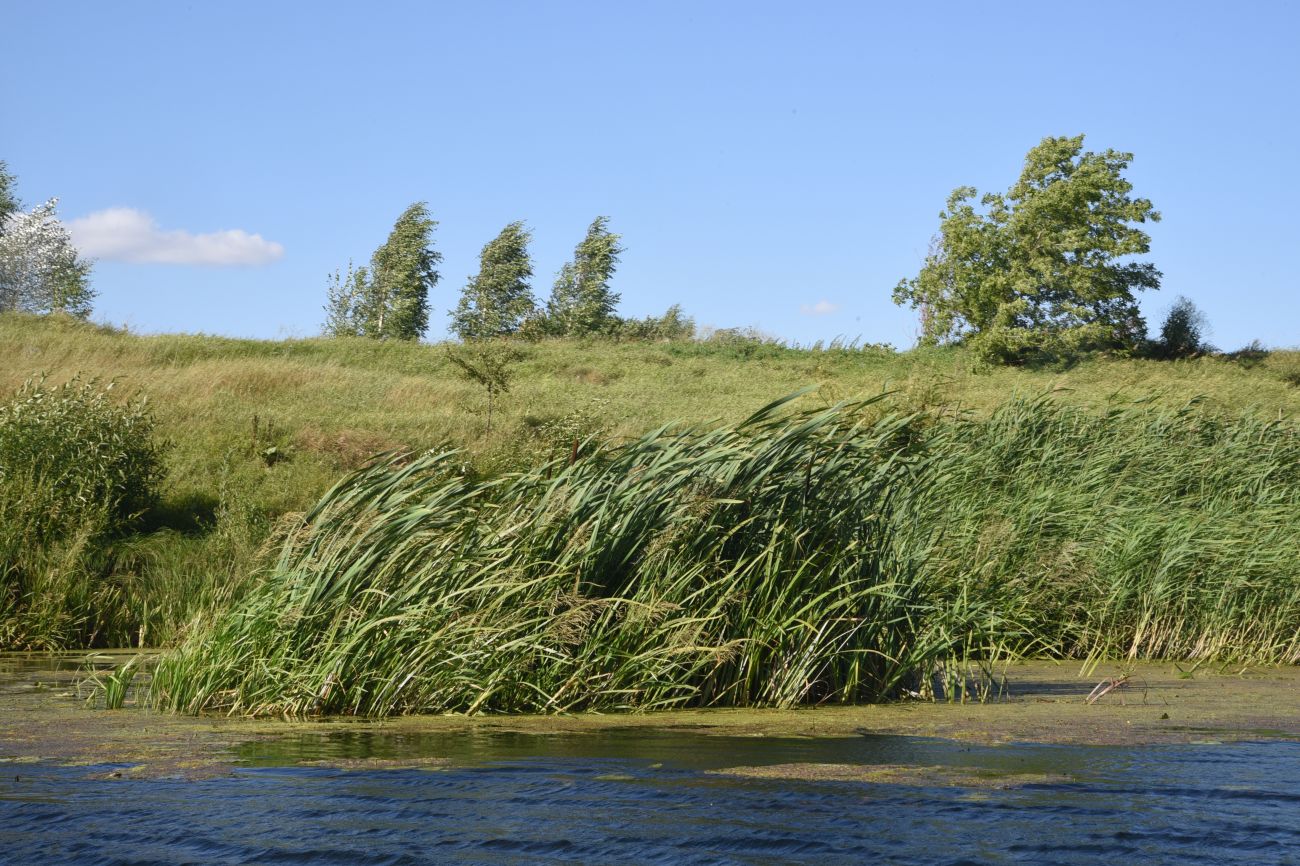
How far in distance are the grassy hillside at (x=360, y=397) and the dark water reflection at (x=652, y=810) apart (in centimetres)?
270

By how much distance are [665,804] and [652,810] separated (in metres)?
0.10

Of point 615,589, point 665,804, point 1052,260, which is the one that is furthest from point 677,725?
point 1052,260

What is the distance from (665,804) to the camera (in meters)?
4.79

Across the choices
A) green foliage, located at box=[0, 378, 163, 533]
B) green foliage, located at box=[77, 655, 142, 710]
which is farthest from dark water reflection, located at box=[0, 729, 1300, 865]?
green foliage, located at box=[0, 378, 163, 533]

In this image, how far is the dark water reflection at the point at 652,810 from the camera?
4172 mm

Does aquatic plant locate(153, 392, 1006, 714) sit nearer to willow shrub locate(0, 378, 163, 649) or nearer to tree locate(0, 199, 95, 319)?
willow shrub locate(0, 378, 163, 649)

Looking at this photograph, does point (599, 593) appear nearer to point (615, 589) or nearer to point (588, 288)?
point (615, 589)

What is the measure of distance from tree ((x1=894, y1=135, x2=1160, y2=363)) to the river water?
38389mm

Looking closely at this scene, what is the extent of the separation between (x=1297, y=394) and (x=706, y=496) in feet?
108

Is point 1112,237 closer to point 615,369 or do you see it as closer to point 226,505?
point 615,369

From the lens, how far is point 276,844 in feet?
13.9

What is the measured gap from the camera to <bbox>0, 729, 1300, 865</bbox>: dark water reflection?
13.7ft

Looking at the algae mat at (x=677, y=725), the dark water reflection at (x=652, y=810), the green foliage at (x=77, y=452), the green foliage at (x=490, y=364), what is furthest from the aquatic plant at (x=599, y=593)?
the green foliage at (x=490, y=364)

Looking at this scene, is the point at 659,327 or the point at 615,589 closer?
the point at 615,589
